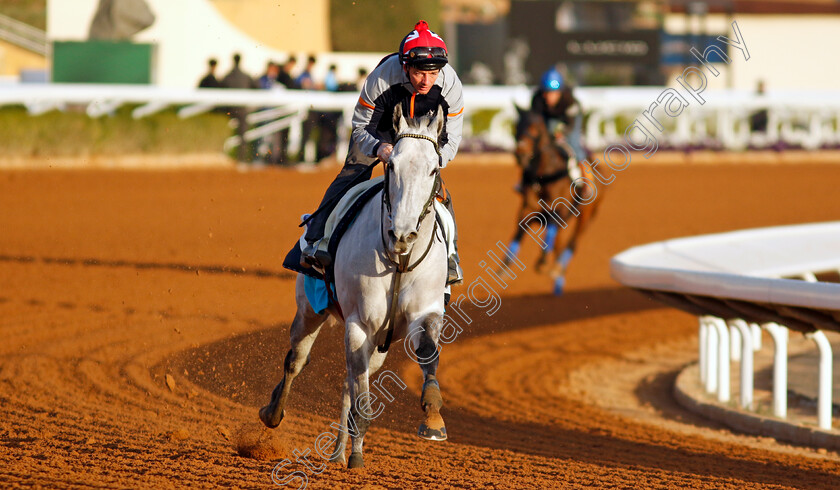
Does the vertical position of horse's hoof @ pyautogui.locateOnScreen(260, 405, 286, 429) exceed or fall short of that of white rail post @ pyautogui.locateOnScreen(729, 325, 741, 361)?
it exceeds it

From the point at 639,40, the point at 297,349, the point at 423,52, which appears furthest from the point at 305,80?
the point at 639,40

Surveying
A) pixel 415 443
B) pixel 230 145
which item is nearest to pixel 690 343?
pixel 415 443

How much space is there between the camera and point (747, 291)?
21.6 ft

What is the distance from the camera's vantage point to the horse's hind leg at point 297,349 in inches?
229

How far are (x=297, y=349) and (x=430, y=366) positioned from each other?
1268 mm

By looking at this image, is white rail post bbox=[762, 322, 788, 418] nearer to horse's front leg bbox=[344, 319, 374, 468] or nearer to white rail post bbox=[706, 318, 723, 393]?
white rail post bbox=[706, 318, 723, 393]

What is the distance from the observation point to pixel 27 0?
3625 centimetres

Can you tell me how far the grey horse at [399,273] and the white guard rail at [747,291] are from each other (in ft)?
8.05

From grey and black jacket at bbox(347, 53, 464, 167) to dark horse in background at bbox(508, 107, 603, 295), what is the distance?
6207 millimetres

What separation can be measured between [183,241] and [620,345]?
6622 millimetres

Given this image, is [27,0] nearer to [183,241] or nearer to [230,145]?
[230,145]

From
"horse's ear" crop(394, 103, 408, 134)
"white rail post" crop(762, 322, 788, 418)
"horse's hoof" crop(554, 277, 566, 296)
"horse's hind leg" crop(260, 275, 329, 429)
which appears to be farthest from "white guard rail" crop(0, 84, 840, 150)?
"horse's ear" crop(394, 103, 408, 134)

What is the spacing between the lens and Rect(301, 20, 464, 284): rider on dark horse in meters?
4.89

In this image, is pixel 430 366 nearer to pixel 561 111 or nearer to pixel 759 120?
pixel 561 111
